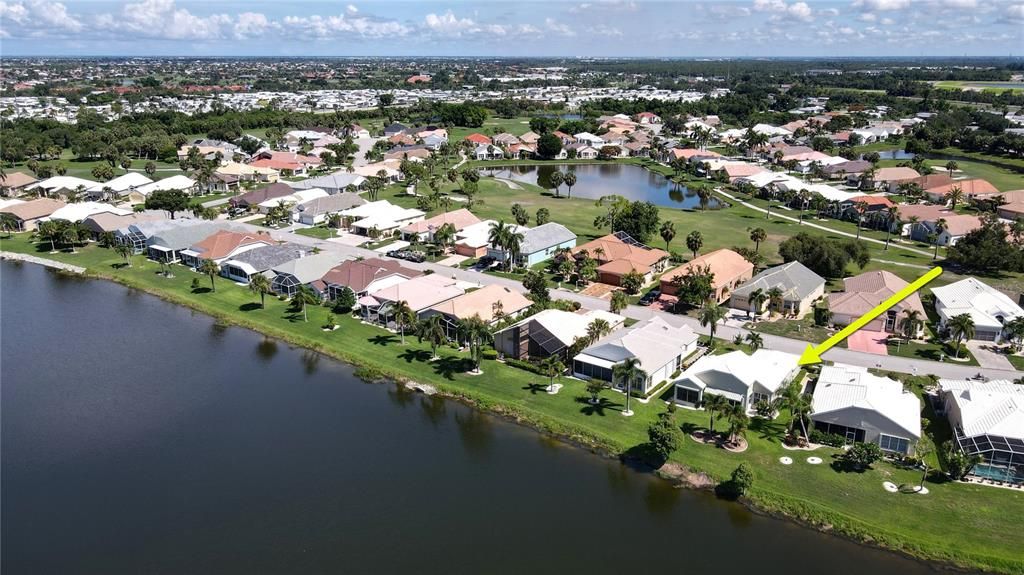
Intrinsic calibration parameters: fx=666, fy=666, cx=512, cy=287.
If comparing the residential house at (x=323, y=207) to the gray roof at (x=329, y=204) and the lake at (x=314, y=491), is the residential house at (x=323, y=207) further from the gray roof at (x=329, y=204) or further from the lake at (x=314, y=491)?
the lake at (x=314, y=491)

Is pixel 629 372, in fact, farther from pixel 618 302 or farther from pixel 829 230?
pixel 829 230

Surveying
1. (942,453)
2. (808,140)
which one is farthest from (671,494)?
(808,140)

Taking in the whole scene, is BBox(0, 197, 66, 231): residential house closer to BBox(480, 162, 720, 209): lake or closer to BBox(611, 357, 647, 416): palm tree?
BBox(480, 162, 720, 209): lake

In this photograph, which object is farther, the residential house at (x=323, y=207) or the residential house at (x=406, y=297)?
the residential house at (x=323, y=207)

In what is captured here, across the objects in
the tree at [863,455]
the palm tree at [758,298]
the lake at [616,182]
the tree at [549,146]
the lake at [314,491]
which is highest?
the tree at [549,146]

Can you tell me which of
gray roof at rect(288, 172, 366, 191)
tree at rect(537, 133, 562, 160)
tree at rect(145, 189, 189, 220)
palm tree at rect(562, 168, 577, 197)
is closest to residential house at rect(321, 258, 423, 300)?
tree at rect(145, 189, 189, 220)

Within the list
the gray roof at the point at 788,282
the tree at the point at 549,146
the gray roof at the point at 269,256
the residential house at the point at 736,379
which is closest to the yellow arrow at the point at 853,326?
the residential house at the point at 736,379

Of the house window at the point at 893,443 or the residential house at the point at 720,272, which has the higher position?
the residential house at the point at 720,272
